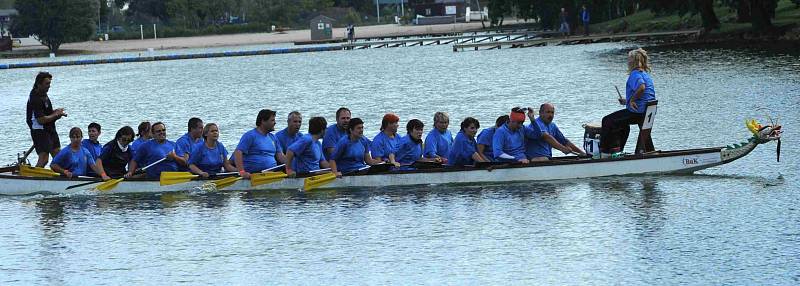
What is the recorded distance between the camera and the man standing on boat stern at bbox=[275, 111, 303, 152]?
22781 mm

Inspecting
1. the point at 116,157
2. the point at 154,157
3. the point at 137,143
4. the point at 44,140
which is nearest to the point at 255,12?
the point at 44,140

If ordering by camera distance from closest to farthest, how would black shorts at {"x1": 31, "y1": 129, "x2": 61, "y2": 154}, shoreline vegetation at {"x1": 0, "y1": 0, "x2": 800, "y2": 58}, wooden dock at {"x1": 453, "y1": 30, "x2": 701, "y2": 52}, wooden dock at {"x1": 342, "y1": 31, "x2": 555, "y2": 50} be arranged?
black shorts at {"x1": 31, "y1": 129, "x2": 61, "y2": 154}
shoreline vegetation at {"x1": 0, "y1": 0, "x2": 800, "y2": 58}
wooden dock at {"x1": 453, "y1": 30, "x2": 701, "y2": 52}
wooden dock at {"x1": 342, "y1": 31, "x2": 555, "y2": 50}

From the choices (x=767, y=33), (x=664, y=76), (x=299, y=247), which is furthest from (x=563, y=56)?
(x=299, y=247)

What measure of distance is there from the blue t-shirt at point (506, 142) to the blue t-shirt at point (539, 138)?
22 cm

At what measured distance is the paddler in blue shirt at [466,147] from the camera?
22812mm

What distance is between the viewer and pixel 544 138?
22.9 metres

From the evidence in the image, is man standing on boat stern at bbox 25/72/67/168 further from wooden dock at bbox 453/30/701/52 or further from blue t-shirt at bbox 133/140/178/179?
wooden dock at bbox 453/30/701/52

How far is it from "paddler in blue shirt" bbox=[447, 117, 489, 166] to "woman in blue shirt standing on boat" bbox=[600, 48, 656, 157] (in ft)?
Result: 6.69

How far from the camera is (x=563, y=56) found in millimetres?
73875

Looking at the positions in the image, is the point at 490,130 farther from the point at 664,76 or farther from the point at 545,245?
the point at 664,76

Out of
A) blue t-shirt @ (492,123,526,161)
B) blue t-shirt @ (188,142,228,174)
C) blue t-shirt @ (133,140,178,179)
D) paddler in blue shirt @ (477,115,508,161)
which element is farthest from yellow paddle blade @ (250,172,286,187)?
blue t-shirt @ (492,123,526,161)

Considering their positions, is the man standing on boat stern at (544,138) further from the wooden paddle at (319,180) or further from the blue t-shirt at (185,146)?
the blue t-shirt at (185,146)

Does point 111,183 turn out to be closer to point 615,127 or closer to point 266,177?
point 266,177

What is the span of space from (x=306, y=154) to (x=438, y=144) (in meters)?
2.29
